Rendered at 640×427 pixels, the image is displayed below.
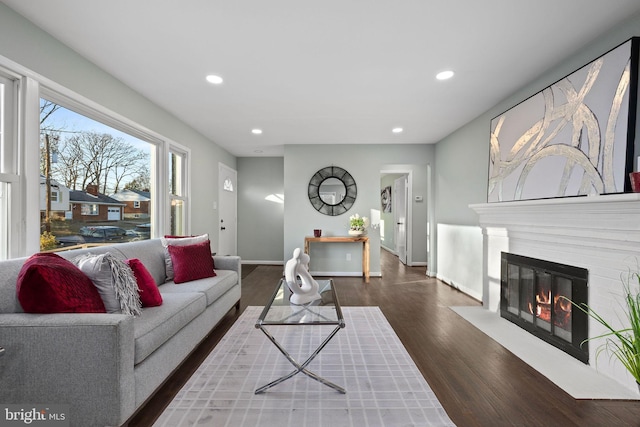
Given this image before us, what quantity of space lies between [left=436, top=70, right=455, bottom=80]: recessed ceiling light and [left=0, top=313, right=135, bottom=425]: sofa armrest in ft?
9.71

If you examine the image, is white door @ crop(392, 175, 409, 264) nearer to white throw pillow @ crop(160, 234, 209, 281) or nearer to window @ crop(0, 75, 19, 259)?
white throw pillow @ crop(160, 234, 209, 281)

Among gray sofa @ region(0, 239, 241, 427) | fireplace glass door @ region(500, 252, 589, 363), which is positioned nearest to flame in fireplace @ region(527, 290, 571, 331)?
fireplace glass door @ region(500, 252, 589, 363)

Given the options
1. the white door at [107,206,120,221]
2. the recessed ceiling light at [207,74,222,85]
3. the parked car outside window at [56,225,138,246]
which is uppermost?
the recessed ceiling light at [207,74,222,85]

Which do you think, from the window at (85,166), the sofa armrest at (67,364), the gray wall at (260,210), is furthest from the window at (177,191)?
the sofa armrest at (67,364)

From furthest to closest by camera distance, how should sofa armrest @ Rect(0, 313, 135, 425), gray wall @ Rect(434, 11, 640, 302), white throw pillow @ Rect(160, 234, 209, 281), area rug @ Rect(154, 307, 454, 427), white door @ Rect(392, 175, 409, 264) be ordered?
white door @ Rect(392, 175, 409, 264) → gray wall @ Rect(434, 11, 640, 302) → white throw pillow @ Rect(160, 234, 209, 281) → area rug @ Rect(154, 307, 454, 427) → sofa armrest @ Rect(0, 313, 135, 425)

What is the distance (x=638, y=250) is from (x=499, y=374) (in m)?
1.15

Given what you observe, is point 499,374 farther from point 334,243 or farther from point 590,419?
point 334,243

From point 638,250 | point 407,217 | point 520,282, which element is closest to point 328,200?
point 407,217

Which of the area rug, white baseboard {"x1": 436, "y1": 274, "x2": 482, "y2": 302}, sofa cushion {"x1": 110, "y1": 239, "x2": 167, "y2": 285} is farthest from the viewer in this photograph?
white baseboard {"x1": 436, "y1": 274, "x2": 482, "y2": 302}

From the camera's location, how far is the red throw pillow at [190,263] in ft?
9.16

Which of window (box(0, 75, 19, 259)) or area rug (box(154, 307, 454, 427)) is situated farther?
window (box(0, 75, 19, 259))

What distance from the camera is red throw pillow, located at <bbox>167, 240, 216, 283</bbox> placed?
110 inches

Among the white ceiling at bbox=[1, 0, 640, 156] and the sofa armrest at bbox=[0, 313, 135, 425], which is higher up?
the white ceiling at bbox=[1, 0, 640, 156]

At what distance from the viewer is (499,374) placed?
206cm
